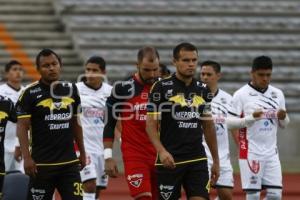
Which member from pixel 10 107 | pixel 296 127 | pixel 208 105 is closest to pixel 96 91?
pixel 10 107

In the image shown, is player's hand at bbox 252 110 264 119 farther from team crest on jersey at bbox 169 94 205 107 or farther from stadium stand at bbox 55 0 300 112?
stadium stand at bbox 55 0 300 112

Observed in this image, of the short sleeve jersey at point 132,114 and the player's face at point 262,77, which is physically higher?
the player's face at point 262,77

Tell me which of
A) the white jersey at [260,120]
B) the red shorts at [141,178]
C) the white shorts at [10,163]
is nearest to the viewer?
the red shorts at [141,178]

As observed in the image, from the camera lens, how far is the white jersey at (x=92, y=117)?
1428 cm

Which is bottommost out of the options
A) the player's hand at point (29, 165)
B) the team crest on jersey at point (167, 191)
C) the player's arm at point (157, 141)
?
the team crest on jersey at point (167, 191)

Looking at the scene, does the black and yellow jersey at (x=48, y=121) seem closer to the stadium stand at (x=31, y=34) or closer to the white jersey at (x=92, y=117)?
the white jersey at (x=92, y=117)

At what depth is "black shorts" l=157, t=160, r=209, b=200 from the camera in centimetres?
994

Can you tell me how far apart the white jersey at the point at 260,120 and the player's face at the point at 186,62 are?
3079 millimetres

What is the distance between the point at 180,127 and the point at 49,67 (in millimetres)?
1593

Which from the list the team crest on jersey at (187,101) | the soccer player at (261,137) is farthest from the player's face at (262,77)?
the team crest on jersey at (187,101)

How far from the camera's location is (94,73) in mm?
14047

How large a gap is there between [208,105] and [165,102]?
1.81 feet

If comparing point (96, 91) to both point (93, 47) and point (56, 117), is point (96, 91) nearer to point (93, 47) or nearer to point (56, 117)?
point (56, 117)

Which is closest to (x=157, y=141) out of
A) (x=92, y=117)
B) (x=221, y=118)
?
(x=221, y=118)
